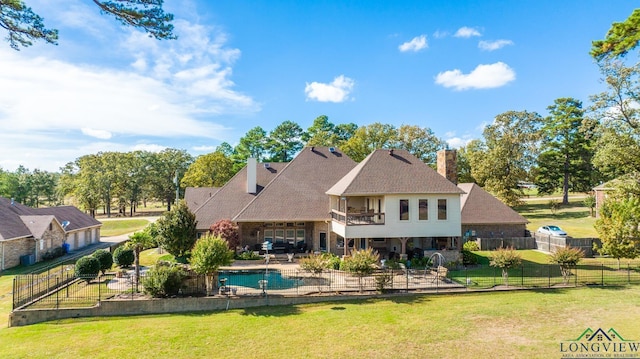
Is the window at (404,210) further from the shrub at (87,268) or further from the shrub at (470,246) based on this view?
the shrub at (87,268)

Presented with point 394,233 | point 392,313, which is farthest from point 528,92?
point 392,313

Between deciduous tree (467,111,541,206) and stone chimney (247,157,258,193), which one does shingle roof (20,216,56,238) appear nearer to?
stone chimney (247,157,258,193)

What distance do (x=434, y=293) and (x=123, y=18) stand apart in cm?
1637

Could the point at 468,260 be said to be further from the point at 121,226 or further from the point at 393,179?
the point at 121,226

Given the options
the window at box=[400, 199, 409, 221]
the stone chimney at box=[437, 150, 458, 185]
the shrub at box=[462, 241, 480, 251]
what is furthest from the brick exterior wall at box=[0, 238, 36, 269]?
the shrub at box=[462, 241, 480, 251]

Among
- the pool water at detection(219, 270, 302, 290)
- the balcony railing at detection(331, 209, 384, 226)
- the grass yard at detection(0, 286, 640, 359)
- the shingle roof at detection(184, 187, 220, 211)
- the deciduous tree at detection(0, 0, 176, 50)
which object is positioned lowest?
the grass yard at detection(0, 286, 640, 359)

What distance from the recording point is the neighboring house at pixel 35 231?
83.6ft

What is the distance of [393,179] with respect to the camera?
22.3m

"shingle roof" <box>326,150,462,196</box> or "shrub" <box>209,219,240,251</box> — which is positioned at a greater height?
"shingle roof" <box>326,150,462,196</box>

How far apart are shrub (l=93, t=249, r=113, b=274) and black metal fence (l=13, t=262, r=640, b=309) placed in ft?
3.11

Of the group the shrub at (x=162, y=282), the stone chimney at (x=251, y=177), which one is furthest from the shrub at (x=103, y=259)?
the stone chimney at (x=251, y=177)

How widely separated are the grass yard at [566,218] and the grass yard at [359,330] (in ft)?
67.7

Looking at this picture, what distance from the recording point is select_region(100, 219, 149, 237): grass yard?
46344 mm

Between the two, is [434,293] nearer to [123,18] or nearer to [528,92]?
[123,18]
